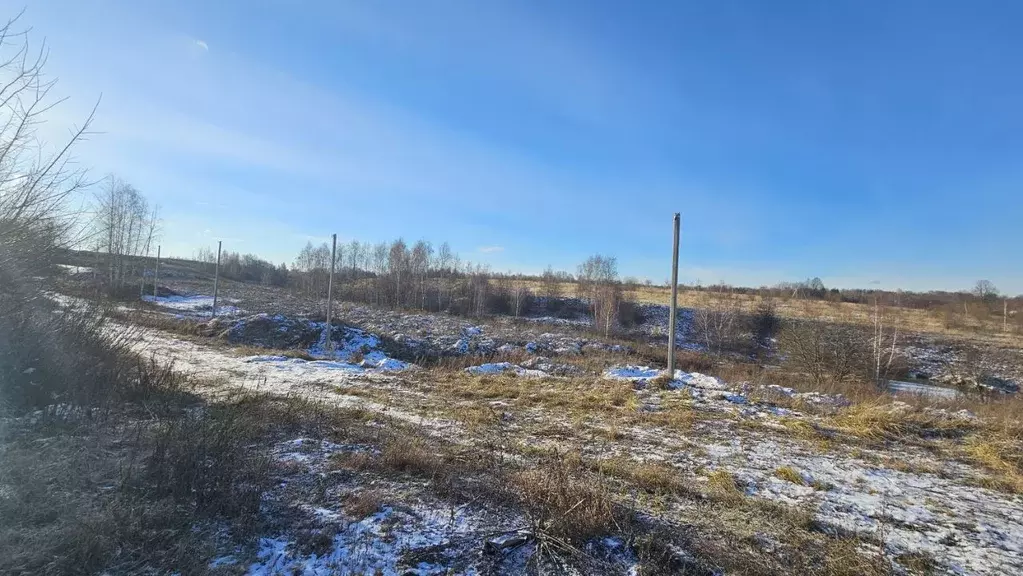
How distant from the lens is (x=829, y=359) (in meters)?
18.3

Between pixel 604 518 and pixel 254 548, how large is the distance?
2.94 metres

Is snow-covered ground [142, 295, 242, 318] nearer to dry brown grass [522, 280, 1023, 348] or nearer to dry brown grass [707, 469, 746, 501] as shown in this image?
dry brown grass [707, 469, 746, 501]

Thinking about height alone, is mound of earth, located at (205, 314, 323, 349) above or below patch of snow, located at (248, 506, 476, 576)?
below

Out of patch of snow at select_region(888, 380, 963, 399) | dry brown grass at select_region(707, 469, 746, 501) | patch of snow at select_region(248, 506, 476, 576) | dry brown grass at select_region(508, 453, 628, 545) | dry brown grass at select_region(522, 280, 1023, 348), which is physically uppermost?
dry brown grass at select_region(522, 280, 1023, 348)

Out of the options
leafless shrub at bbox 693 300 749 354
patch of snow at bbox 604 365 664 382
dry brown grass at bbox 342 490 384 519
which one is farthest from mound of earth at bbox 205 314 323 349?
leafless shrub at bbox 693 300 749 354

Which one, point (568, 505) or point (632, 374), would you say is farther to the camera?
point (632, 374)

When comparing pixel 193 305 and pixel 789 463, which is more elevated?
pixel 789 463

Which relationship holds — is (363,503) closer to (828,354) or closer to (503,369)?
(503,369)

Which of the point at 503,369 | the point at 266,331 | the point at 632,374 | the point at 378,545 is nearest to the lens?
the point at 378,545

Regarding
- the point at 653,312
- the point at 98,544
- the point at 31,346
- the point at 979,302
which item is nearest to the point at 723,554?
the point at 98,544

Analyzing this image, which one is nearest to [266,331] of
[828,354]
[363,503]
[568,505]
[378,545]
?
[363,503]

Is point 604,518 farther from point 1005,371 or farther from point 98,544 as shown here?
point 1005,371

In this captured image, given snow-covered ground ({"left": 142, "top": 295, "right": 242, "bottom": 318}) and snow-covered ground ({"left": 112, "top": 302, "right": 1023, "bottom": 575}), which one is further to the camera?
snow-covered ground ({"left": 142, "top": 295, "right": 242, "bottom": 318})

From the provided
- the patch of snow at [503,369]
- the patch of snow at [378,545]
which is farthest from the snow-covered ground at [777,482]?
the patch of snow at [503,369]
